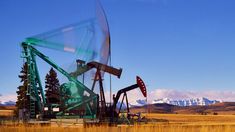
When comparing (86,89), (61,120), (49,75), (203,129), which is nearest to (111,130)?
(203,129)

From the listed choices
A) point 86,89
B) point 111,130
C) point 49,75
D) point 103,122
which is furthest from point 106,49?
point 49,75

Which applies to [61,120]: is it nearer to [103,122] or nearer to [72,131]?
[103,122]

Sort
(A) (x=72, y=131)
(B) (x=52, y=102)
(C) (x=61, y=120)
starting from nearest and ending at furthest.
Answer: (A) (x=72, y=131), (C) (x=61, y=120), (B) (x=52, y=102)

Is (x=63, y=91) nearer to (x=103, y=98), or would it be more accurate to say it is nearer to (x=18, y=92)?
(x=103, y=98)

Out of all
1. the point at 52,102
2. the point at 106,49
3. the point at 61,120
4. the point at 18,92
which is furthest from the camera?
the point at 18,92

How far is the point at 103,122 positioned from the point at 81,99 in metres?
4.03

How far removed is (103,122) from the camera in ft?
146

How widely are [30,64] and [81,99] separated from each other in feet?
22.7

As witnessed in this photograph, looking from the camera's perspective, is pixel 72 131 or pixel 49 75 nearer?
pixel 72 131

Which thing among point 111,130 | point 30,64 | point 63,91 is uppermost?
point 30,64

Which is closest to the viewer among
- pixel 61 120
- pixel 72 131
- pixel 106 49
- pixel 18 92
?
pixel 72 131

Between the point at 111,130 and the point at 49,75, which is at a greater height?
the point at 49,75

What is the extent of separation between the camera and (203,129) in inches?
1194

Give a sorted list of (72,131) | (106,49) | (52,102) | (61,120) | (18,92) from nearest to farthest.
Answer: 1. (72,131)
2. (61,120)
3. (106,49)
4. (52,102)
5. (18,92)
